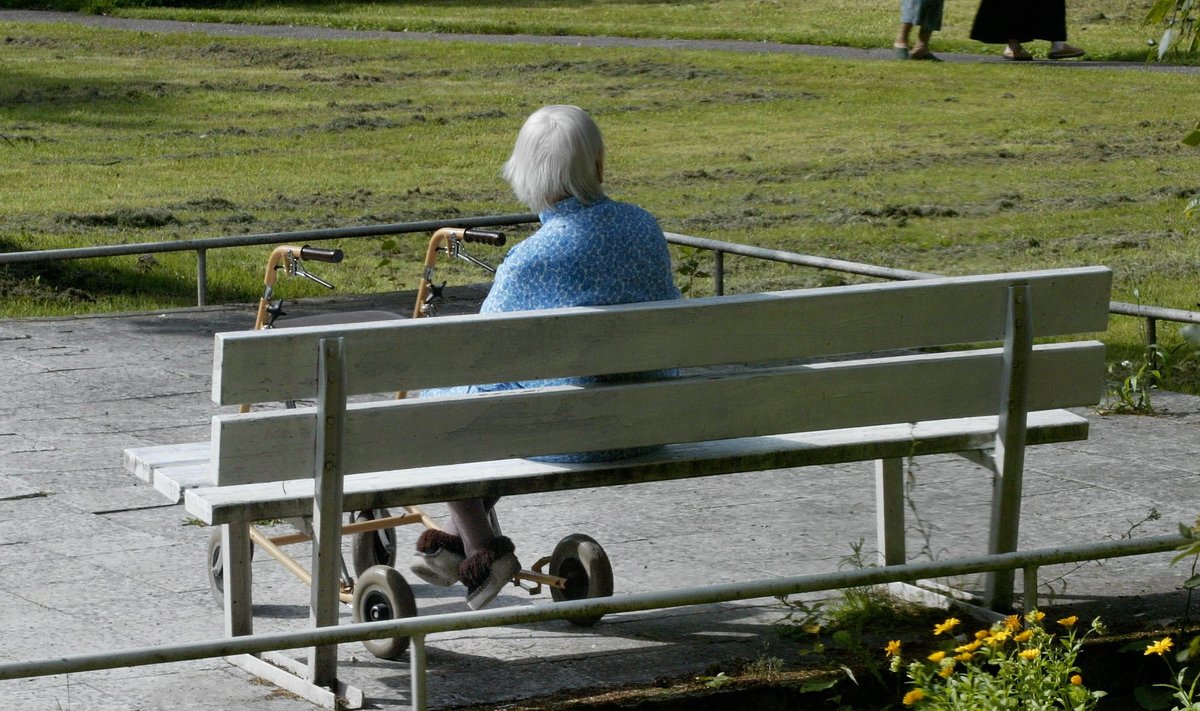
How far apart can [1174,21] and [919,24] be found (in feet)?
66.8

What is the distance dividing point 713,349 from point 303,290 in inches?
322

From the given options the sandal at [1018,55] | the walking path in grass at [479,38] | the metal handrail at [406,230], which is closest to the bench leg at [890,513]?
the metal handrail at [406,230]

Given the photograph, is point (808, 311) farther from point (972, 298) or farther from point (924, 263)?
point (924, 263)

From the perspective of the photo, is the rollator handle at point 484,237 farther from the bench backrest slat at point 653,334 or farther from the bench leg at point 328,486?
the bench leg at point 328,486

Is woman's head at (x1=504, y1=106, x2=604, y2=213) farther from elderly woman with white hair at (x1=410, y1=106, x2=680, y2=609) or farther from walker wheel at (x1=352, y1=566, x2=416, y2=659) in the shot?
walker wheel at (x1=352, y1=566, x2=416, y2=659)

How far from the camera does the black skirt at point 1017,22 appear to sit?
940 inches

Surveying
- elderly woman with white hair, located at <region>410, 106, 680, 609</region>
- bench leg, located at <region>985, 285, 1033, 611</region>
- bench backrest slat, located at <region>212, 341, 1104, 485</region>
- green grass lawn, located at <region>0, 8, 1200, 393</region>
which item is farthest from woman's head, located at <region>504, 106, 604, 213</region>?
green grass lawn, located at <region>0, 8, 1200, 393</region>

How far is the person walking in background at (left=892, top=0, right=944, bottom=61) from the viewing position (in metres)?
23.5

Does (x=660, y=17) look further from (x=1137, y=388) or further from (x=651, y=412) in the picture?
(x=651, y=412)

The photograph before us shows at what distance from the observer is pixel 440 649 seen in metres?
5.13

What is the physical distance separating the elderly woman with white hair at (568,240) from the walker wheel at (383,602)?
0.32m

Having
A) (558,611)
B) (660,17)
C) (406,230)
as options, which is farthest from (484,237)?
(660,17)

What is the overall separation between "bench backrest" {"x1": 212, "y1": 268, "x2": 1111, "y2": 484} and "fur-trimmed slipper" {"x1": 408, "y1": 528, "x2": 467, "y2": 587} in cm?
82

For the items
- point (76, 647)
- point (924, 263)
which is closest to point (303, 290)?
point (924, 263)
